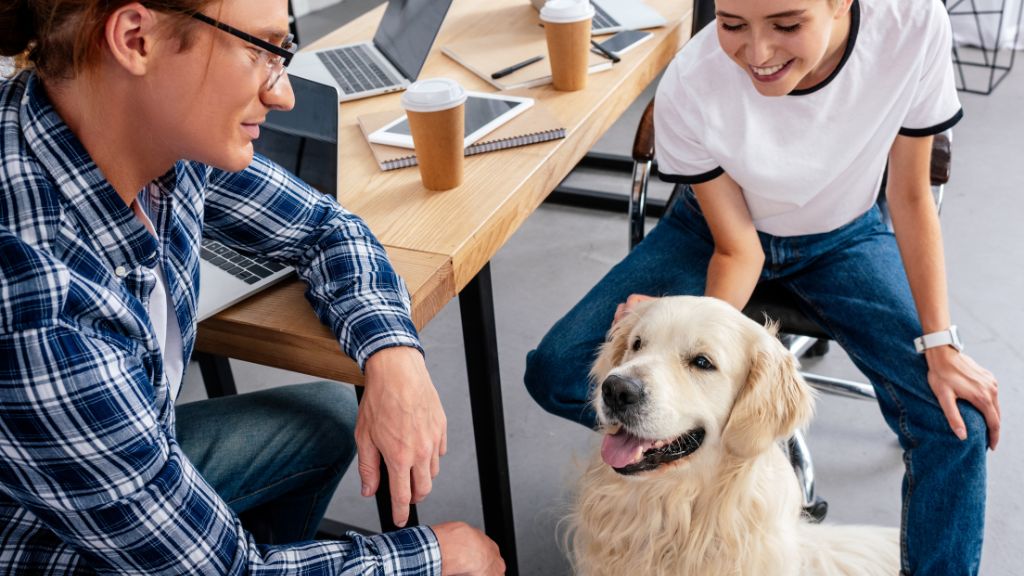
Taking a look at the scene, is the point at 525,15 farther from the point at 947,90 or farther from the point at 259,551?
the point at 259,551

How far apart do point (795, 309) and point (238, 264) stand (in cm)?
95

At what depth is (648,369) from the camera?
1189 millimetres

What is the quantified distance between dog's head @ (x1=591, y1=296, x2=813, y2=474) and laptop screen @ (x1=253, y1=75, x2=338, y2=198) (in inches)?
21.1

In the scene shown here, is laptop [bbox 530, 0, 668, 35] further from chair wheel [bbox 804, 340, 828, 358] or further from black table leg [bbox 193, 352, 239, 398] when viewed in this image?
black table leg [bbox 193, 352, 239, 398]

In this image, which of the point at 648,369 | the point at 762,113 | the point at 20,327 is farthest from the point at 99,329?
the point at 762,113

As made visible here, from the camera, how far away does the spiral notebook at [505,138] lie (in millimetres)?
1447

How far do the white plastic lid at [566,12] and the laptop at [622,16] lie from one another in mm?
348

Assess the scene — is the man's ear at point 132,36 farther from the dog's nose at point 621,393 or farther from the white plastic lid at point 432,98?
the dog's nose at point 621,393

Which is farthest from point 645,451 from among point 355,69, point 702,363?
point 355,69

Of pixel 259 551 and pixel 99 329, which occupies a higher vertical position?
pixel 99 329

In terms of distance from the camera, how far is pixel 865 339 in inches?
57.1

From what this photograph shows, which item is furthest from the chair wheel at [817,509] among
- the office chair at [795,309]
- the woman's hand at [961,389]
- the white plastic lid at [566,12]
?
the white plastic lid at [566,12]

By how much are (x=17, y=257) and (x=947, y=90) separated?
1341 millimetres

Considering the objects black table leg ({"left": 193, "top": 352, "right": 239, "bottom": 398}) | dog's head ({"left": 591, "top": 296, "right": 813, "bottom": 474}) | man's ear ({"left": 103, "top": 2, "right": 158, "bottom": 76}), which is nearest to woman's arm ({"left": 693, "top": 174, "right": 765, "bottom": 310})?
dog's head ({"left": 591, "top": 296, "right": 813, "bottom": 474})
